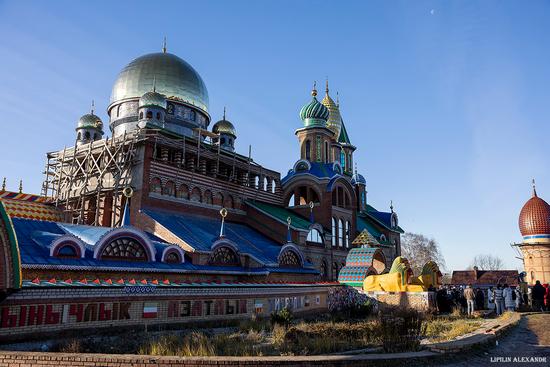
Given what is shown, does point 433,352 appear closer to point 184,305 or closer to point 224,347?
point 224,347

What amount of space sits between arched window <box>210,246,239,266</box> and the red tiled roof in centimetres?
3510

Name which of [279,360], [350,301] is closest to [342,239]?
[350,301]

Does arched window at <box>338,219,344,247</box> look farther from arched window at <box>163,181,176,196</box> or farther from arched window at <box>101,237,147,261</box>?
arched window at <box>101,237,147,261</box>

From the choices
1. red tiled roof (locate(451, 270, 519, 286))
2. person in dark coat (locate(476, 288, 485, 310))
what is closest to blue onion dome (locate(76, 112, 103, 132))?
person in dark coat (locate(476, 288, 485, 310))

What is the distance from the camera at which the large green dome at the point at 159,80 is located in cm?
3372

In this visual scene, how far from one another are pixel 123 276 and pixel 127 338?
5247mm

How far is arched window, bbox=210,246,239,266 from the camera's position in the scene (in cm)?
2206

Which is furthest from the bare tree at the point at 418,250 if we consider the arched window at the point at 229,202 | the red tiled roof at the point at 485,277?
the arched window at the point at 229,202

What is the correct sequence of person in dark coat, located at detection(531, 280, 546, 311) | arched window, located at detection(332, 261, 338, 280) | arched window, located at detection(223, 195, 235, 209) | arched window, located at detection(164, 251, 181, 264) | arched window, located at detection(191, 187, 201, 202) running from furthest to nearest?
arched window, located at detection(332, 261, 338, 280), arched window, located at detection(223, 195, 235, 209), arched window, located at detection(191, 187, 201, 202), person in dark coat, located at detection(531, 280, 546, 311), arched window, located at detection(164, 251, 181, 264)

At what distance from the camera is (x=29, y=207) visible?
2620cm

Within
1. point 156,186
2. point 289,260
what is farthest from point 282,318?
point 156,186

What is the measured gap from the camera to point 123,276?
17.3m

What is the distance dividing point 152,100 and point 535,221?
30.6 meters

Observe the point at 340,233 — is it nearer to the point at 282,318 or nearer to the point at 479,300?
the point at 479,300
